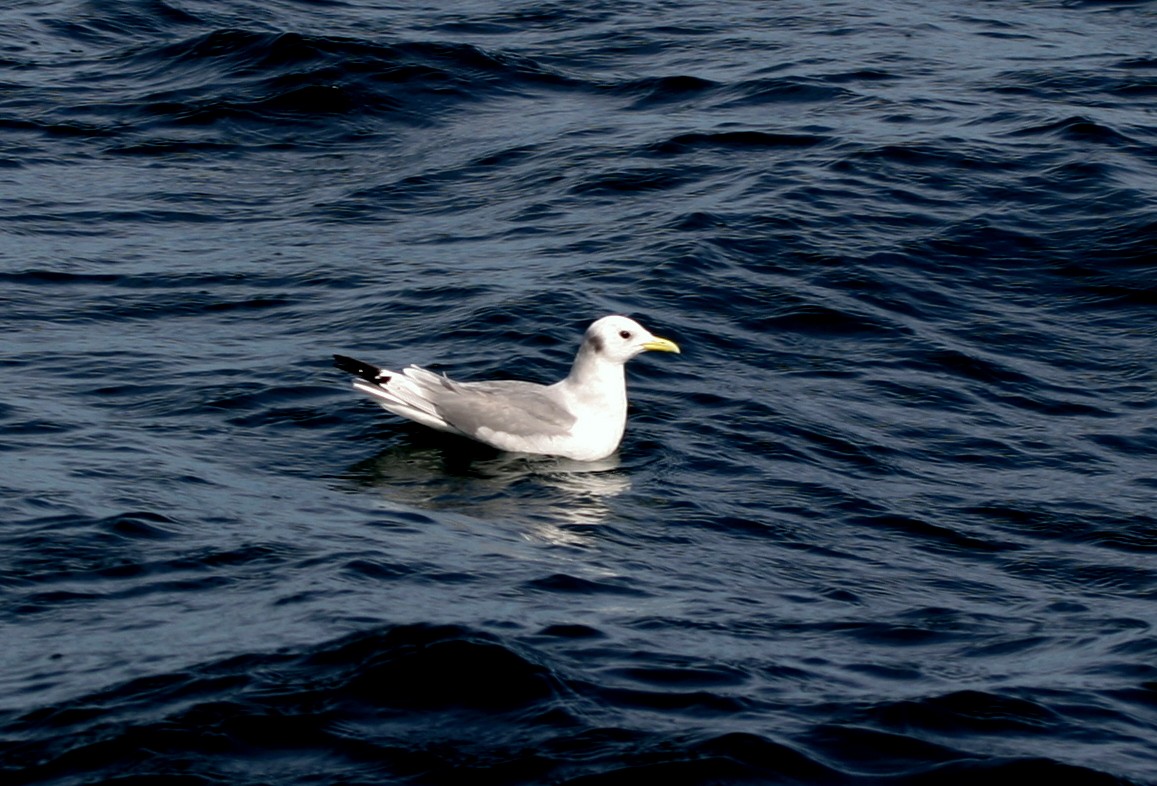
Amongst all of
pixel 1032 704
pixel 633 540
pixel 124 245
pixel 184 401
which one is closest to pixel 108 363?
pixel 184 401

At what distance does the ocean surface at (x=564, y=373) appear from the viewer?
860 cm

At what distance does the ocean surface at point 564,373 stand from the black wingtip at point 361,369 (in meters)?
0.49

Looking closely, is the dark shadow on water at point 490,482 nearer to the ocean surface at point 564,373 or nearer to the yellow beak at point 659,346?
the ocean surface at point 564,373

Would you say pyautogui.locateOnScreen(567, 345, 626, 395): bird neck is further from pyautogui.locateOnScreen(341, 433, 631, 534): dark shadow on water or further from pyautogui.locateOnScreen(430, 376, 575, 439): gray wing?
pyautogui.locateOnScreen(341, 433, 631, 534): dark shadow on water

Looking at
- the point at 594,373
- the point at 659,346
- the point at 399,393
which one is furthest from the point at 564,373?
the point at 399,393

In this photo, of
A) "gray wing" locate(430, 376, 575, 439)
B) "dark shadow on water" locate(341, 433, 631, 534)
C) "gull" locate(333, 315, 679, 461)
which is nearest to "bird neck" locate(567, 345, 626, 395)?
"gull" locate(333, 315, 679, 461)

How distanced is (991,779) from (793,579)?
294 cm

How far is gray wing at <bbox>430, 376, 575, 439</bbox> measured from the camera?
13375mm

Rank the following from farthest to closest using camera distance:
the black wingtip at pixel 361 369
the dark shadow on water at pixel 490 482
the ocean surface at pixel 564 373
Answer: the black wingtip at pixel 361 369 < the dark shadow on water at pixel 490 482 < the ocean surface at pixel 564 373

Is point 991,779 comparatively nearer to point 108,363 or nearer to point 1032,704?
point 1032,704

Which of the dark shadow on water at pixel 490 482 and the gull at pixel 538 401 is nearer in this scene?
the dark shadow on water at pixel 490 482

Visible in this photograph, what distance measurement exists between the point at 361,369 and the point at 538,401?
1.32 meters

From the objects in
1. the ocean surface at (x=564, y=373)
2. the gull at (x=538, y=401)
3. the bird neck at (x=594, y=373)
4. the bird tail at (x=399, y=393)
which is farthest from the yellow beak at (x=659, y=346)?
the bird tail at (x=399, y=393)

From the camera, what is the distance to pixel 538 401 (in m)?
13.5
